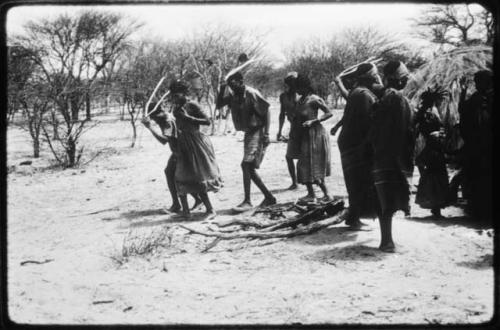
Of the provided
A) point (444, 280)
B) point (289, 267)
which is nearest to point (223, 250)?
point (289, 267)

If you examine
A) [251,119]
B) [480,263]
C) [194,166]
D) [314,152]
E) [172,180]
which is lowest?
[480,263]

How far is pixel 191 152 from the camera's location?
600 cm

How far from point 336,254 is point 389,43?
25.5 m

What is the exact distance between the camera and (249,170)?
6.39m

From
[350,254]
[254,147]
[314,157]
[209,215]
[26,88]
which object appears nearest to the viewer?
[350,254]

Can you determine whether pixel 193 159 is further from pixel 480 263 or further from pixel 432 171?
pixel 480 263

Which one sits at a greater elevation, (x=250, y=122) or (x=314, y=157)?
(x=250, y=122)

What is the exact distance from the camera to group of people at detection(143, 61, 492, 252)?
14.5ft

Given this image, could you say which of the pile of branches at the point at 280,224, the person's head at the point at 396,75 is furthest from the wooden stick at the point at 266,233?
the person's head at the point at 396,75

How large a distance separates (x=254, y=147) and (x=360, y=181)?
1685mm

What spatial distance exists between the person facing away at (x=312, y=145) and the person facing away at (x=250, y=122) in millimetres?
578

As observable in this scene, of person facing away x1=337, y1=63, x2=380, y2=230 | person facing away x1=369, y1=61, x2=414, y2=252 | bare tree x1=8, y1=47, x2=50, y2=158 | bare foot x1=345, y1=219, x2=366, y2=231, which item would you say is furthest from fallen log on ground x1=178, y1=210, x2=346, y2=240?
bare tree x1=8, y1=47, x2=50, y2=158

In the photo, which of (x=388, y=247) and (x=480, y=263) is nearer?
(x=480, y=263)

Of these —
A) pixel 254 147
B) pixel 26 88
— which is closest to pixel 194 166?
pixel 254 147
